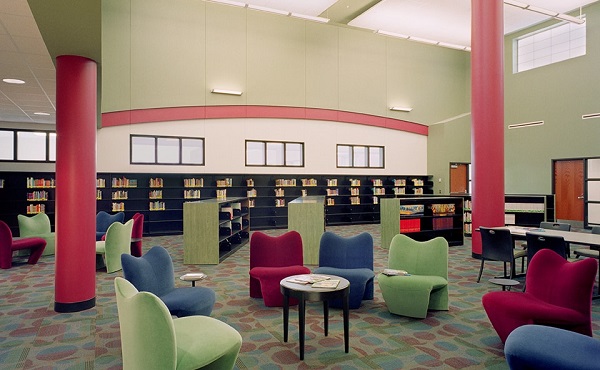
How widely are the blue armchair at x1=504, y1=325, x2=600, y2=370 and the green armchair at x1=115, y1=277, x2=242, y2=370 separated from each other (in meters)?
1.90

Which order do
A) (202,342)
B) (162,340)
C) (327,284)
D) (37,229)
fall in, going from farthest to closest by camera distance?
1. (37,229)
2. (327,284)
3. (202,342)
4. (162,340)

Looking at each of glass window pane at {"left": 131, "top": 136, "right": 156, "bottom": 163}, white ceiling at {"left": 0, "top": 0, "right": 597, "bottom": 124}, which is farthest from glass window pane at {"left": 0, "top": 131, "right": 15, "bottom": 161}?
glass window pane at {"left": 131, "top": 136, "right": 156, "bottom": 163}

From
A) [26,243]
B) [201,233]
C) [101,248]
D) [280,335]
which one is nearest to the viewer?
[280,335]

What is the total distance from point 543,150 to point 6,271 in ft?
53.3

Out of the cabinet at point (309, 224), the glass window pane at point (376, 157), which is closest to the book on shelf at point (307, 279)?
the cabinet at point (309, 224)

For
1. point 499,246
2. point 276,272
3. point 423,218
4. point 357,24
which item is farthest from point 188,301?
point 357,24

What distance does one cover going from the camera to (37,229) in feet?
28.9

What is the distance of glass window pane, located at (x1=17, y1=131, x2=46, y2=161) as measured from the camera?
11.8 m

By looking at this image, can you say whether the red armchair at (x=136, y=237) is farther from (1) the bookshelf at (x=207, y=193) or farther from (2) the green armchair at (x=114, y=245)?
(1) the bookshelf at (x=207, y=193)

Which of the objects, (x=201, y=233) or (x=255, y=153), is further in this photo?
(x=255, y=153)

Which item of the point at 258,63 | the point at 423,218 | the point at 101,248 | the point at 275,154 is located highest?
the point at 258,63

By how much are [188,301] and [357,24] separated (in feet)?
42.1

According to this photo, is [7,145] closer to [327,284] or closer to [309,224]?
[309,224]

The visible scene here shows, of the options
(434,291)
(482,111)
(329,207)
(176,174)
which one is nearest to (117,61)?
(176,174)
